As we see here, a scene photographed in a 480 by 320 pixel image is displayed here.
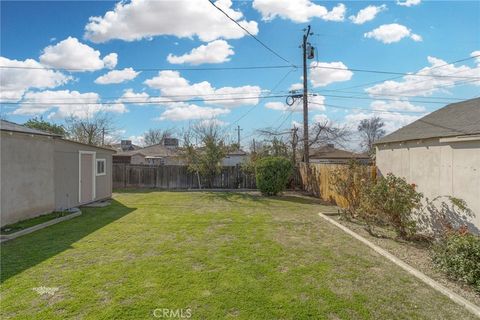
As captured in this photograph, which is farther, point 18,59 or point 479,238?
point 18,59

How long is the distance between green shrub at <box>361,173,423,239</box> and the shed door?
9.92 metres

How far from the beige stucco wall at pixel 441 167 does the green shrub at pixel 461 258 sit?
3.73 feet

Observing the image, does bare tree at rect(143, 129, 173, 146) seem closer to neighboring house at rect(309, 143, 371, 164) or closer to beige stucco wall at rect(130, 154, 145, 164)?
beige stucco wall at rect(130, 154, 145, 164)

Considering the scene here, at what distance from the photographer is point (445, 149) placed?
259 inches

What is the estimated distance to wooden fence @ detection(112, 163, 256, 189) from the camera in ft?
60.6

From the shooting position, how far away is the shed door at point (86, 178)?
11.4m

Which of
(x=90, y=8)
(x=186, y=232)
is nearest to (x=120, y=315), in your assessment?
(x=186, y=232)

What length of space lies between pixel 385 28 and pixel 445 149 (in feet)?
18.2

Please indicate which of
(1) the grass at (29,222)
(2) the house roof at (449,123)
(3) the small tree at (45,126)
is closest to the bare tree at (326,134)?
(2) the house roof at (449,123)

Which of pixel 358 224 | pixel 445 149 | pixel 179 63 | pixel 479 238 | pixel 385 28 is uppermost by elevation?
pixel 179 63

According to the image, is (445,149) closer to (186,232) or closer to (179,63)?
(186,232)

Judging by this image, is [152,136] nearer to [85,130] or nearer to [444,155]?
[85,130]

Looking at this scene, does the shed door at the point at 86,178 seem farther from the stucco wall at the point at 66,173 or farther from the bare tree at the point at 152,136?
the bare tree at the point at 152,136

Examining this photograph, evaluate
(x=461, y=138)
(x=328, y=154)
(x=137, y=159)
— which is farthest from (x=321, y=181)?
(x=137, y=159)
